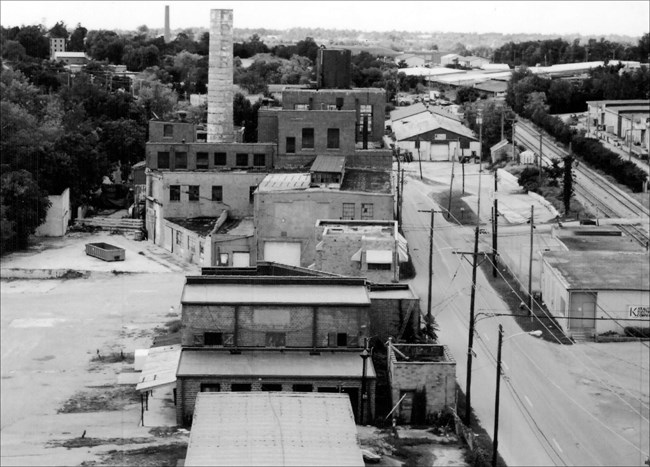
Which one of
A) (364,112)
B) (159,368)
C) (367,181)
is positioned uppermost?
(364,112)

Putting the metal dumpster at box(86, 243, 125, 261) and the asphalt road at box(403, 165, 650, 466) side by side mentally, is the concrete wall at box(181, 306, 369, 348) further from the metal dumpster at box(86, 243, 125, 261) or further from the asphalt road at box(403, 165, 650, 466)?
the metal dumpster at box(86, 243, 125, 261)

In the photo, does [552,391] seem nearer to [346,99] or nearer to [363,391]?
[363,391]

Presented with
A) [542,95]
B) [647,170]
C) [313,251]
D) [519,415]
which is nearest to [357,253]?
[313,251]

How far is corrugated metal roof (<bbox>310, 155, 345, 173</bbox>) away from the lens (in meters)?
43.5

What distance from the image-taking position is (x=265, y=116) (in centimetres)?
5128

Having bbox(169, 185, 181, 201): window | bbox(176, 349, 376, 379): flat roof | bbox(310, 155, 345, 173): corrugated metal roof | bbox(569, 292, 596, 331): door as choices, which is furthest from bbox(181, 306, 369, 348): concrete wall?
bbox(169, 185, 181, 201): window

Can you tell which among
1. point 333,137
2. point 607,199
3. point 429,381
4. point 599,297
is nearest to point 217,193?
point 333,137

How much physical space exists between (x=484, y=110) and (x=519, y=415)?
57.4 meters

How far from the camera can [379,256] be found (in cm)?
3544

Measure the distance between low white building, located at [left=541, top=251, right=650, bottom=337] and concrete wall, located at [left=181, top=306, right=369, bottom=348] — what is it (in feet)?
22.2

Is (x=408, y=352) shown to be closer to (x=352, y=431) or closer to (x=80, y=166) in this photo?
(x=352, y=431)

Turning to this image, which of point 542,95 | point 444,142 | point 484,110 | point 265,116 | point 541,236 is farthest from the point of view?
point 542,95

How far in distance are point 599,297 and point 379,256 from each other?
19.8ft

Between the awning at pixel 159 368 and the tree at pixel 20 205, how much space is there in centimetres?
1773
